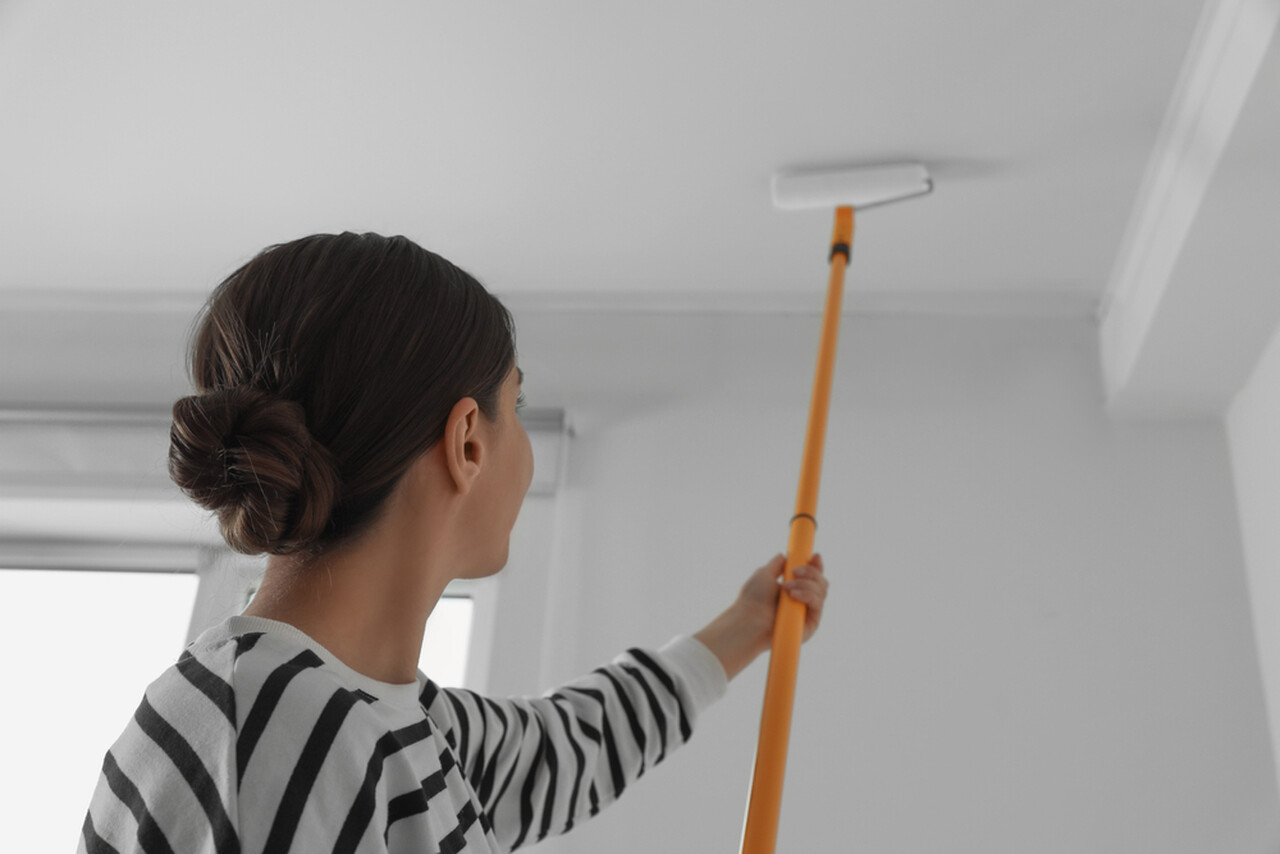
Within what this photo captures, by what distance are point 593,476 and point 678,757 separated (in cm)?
40

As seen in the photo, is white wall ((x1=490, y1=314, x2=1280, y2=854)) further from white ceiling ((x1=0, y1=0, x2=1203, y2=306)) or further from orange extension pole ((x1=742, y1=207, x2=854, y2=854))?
orange extension pole ((x1=742, y1=207, x2=854, y2=854))

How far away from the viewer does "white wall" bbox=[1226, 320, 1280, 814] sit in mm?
1287

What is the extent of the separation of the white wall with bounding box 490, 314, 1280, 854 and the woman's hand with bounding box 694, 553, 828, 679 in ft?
1.13

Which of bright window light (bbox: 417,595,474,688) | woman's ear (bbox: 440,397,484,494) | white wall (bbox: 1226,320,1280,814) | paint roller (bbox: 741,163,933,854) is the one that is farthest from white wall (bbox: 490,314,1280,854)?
woman's ear (bbox: 440,397,484,494)

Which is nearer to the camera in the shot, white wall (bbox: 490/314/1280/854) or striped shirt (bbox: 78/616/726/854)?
striped shirt (bbox: 78/616/726/854)

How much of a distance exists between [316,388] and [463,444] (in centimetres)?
10

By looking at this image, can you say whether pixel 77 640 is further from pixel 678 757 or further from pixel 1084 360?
pixel 1084 360

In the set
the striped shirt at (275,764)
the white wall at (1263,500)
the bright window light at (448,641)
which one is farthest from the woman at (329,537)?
the white wall at (1263,500)

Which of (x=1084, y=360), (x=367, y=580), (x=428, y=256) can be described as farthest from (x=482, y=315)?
(x=1084, y=360)

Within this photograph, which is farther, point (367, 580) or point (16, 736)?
point (16, 736)

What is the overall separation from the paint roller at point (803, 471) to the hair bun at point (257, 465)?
0.43m

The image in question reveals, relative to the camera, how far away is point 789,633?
3.24 feet

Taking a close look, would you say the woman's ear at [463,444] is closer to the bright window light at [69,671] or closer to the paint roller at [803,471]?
the paint roller at [803,471]

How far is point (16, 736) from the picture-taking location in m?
1.68
